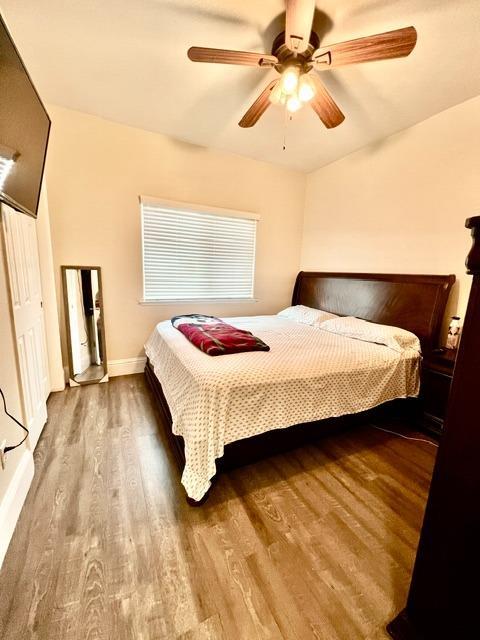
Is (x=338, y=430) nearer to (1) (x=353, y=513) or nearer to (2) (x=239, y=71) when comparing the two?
(1) (x=353, y=513)

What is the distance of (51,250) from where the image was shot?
8.55ft

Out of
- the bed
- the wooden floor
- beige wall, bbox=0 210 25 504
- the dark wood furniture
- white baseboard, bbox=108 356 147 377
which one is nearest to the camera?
→ the dark wood furniture

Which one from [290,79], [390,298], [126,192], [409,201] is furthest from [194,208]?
[390,298]

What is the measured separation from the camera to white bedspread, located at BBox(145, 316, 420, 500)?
146 centimetres

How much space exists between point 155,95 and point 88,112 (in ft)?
2.72

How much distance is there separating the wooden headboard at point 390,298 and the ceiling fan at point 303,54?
1666 millimetres

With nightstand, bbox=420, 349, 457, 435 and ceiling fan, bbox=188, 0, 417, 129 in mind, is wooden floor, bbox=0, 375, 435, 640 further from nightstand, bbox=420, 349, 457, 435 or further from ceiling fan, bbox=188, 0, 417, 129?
ceiling fan, bbox=188, 0, 417, 129

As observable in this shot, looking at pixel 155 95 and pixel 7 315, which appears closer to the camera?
pixel 7 315

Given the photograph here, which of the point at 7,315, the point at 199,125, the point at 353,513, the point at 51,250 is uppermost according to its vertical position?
the point at 199,125

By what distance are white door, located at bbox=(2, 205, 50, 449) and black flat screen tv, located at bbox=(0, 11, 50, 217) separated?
0.18 metres

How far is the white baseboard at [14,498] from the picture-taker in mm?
1217

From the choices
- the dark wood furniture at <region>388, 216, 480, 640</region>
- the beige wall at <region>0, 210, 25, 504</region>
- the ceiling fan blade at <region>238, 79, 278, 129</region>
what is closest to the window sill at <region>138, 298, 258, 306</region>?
the beige wall at <region>0, 210, 25, 504</region>

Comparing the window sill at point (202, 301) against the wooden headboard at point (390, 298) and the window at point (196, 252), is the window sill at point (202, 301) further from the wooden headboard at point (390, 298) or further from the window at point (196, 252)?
the wooden headboard at point (390, 298)

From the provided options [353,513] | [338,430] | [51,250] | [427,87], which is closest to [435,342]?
[338,430]
